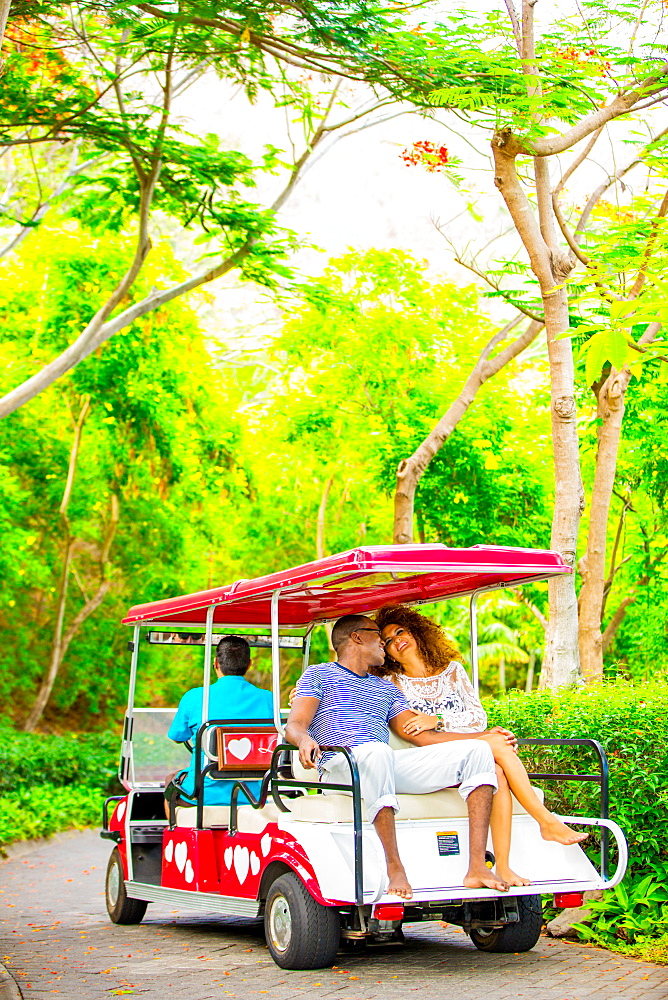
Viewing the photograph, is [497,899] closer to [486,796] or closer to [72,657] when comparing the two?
[486,796]

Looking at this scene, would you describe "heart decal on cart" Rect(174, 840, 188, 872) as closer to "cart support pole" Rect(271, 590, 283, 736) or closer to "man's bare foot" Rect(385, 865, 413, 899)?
"cart support pole" Rect(271, 590, 283, 736)

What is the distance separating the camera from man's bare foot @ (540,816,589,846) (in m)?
6.00

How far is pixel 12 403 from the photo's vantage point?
13.0 metres

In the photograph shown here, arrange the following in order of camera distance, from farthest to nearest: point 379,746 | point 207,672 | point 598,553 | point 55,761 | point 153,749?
point 55,761, point 598,553, point 153,749, point 207,672, point 379,746

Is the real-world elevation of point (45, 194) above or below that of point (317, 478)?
above

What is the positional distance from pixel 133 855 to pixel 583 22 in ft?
26.9

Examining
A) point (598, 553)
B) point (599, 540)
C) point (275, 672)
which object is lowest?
point (275, 672)

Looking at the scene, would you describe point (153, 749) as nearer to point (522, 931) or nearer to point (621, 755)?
point (522, 931)

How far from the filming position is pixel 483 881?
5695mm

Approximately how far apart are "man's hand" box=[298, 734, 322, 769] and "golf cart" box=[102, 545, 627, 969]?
0.09 m

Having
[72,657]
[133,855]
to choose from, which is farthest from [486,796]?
[72,657]

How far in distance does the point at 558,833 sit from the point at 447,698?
1.05 meters

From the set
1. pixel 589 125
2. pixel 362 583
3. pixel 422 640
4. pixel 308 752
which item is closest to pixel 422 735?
pixel 422 640

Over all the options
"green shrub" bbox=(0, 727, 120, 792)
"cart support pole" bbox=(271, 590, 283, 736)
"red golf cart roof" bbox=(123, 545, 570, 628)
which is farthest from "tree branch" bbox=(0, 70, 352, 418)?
"cart support pole" bbox=(271, 590, 283, 736)
